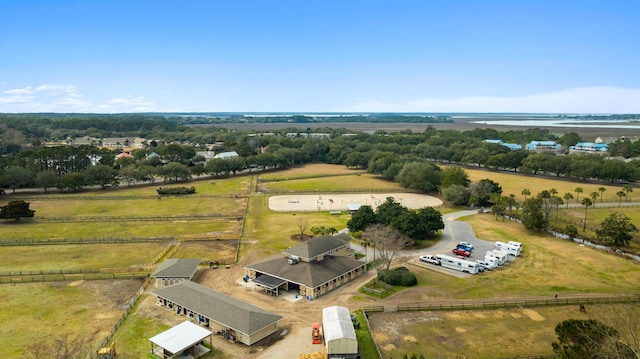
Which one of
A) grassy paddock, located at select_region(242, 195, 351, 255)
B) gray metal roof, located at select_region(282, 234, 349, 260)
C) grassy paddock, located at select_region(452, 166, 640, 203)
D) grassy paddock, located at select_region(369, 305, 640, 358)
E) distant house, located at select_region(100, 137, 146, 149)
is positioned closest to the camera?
grassy paddock, located at select_region(369, 305, 640, 358)

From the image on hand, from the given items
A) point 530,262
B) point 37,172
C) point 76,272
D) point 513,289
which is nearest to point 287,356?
point 513,289

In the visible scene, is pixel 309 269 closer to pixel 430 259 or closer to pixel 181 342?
pixel 181 342

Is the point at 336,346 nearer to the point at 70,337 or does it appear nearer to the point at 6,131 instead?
the point at 70,337

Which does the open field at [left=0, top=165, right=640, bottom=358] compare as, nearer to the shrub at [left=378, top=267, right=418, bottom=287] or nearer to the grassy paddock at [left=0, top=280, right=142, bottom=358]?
the grassy paddock at [left=0, top=280, right=142, bottom=358]

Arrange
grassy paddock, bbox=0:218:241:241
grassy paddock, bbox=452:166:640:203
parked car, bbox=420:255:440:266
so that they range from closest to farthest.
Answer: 1. parked car, bbox=420:255:440:266
2. grassy paddock, bbox=0:218:241:241
3. grassy paddock, bbox=452:166:640:203

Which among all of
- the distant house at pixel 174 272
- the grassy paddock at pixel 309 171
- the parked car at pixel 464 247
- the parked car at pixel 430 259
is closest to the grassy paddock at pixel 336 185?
the grassy paddock at pixel 309 171

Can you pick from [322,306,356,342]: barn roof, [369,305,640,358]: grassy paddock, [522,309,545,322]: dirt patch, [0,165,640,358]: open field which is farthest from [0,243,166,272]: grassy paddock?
[522,309,545,322]: dirt patch

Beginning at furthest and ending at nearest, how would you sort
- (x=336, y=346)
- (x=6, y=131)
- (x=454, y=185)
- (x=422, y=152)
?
1. (x=6, y=131)
2. (x=422, y=152)
3. (x=454, y=185)
4. (x=336, y=346)
